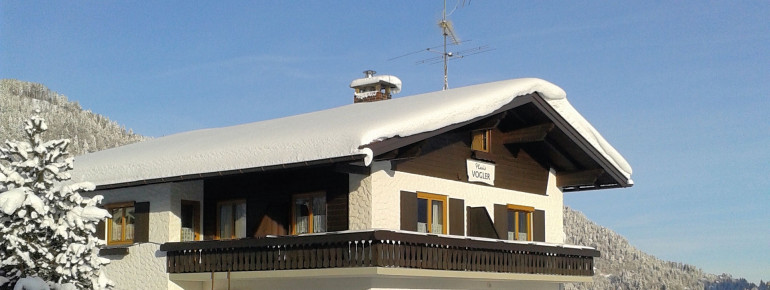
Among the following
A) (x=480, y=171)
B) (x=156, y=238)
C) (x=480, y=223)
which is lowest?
(x=156, y=238)

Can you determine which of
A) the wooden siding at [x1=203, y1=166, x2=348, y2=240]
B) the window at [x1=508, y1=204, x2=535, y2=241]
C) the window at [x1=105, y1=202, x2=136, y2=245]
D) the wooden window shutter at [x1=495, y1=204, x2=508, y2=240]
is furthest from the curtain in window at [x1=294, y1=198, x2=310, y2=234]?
the window at [x1=508, y1=204, x2=535, y2=241]

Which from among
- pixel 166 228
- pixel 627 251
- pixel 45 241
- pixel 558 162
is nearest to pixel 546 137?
pixel 558 162

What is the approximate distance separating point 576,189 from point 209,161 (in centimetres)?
1042

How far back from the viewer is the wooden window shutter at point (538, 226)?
2655 centimetres

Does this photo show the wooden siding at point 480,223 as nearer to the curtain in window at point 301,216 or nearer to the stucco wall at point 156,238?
the curtain in window at point 301,216

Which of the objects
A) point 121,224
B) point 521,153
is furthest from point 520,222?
point 121,224

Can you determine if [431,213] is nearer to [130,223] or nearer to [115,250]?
[130,223]

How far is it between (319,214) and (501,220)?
5.13m

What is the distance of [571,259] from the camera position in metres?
25.4

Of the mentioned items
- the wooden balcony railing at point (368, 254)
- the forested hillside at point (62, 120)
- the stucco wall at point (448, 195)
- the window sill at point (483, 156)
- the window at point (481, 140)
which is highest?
the forested hillside at point (62, 120)

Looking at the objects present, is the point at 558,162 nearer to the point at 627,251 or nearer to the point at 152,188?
the point at 152,188

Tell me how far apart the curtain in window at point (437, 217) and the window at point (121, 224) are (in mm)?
7000

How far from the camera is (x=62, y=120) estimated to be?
141750mm

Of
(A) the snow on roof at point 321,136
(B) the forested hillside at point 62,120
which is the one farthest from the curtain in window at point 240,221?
(B) the forested hillside at point 62,120
